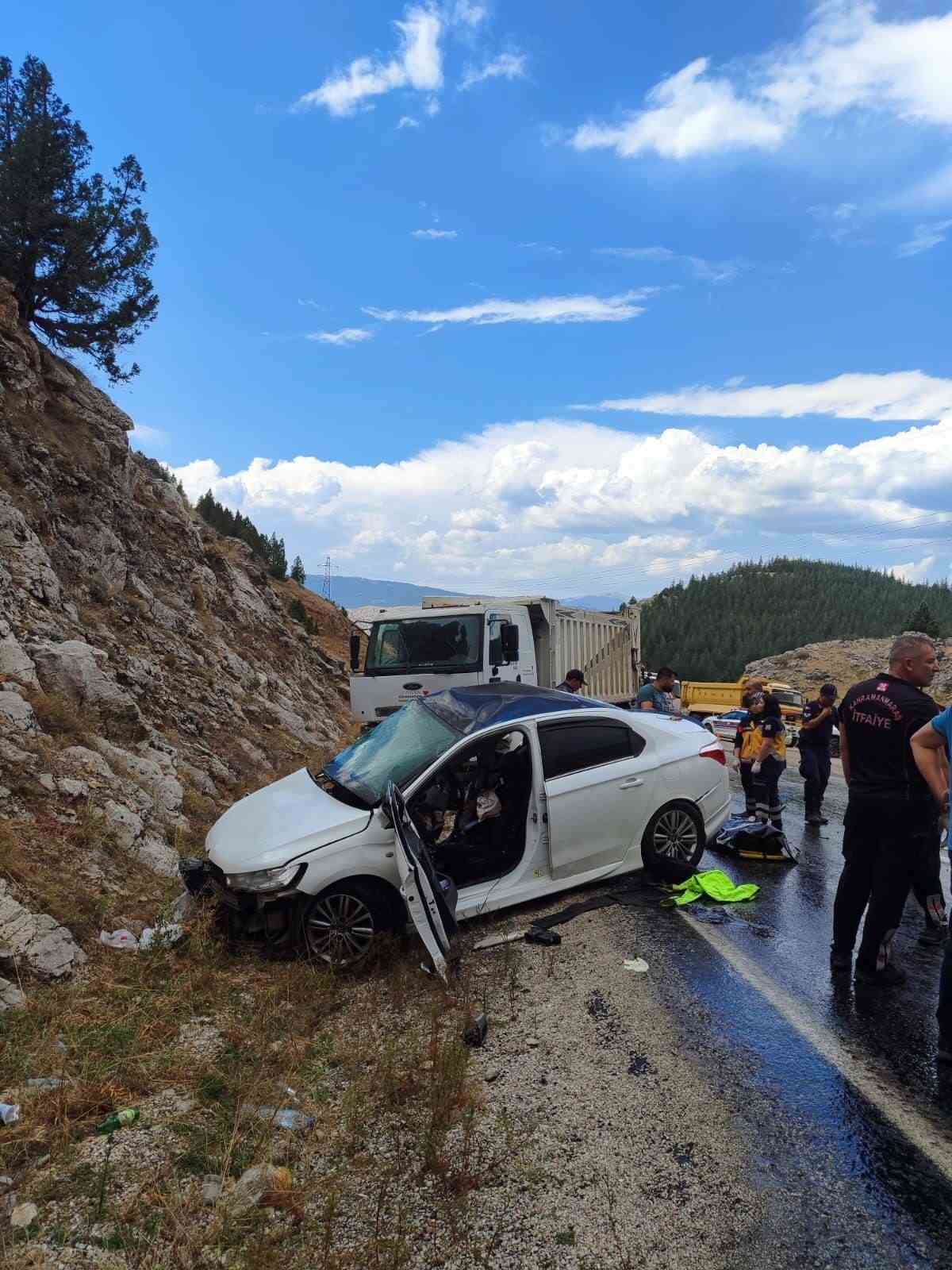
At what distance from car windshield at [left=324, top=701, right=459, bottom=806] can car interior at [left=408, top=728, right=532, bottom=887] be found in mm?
209

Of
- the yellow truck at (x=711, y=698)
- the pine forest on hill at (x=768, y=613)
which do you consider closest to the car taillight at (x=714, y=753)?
the yellow truck at (x=711, y=698)

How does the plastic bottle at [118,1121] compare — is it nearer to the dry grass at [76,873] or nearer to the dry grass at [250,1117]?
the dry grass at [250,1117]

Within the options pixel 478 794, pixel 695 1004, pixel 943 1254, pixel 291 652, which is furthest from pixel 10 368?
pixel 943 1254

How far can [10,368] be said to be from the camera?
13469 mm

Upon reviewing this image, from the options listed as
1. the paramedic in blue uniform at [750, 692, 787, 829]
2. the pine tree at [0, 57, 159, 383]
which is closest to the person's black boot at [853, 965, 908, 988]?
the paramedic in blue uniform at [750, 692, 787, 829]

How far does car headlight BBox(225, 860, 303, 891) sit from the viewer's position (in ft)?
15.8

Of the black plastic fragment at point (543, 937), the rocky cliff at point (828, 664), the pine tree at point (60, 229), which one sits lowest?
the rocky cliff at point (828, 664)

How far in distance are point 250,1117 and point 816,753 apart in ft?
26.6

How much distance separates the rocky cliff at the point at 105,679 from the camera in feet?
18.9

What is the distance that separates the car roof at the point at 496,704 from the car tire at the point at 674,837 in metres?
0.97

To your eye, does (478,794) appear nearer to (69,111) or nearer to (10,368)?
(10,368)

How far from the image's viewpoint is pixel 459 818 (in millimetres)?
5871

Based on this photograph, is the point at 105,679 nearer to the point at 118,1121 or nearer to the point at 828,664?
the point at 118,1121

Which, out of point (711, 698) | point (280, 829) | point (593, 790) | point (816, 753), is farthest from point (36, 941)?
point (711, 698)
